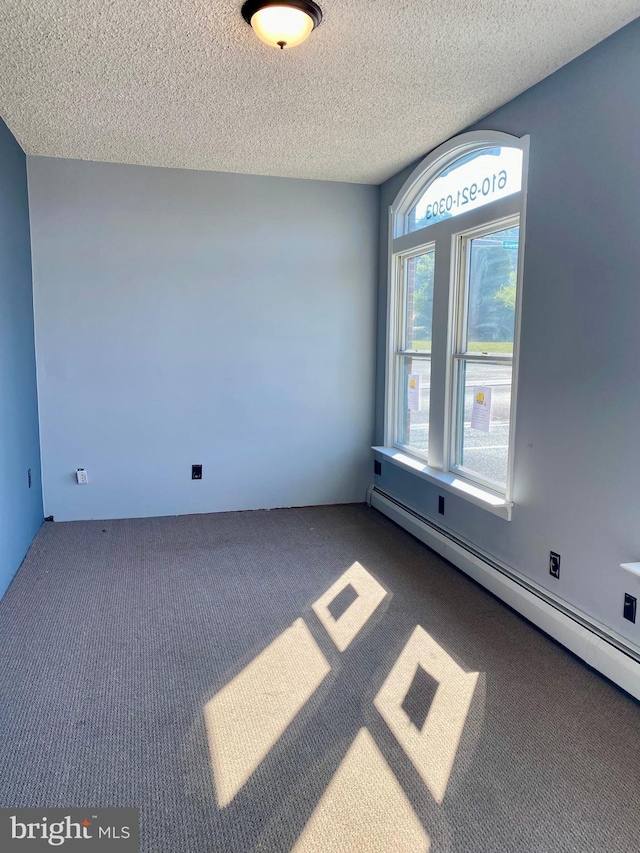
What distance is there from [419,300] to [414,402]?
2.44 ft

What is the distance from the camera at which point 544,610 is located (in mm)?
2756

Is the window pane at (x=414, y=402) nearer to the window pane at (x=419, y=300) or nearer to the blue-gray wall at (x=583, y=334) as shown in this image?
the window pane at (x=419, y=300)

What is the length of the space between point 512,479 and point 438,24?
209 cm

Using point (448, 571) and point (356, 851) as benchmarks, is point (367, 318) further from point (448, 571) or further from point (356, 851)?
point (356, 851)

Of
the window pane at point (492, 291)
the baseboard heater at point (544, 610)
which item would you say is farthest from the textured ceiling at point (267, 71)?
the baseboard heater at point (544, 610)

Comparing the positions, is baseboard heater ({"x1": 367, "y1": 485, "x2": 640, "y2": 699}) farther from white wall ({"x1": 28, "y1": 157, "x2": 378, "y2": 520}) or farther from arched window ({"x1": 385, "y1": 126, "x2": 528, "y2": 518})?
white wall ({"x1": 28, "y1": 157, "x2": 378, "y2": 520})

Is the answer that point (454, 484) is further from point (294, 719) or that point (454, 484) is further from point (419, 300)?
point (294, 719)

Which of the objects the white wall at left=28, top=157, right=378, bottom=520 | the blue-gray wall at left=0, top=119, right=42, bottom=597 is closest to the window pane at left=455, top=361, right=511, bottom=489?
the white wall at left=28, top=157, right=378, bottom=520

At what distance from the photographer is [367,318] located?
4.79 meters

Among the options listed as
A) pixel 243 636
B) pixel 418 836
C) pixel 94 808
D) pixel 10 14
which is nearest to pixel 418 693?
pixel 418 836

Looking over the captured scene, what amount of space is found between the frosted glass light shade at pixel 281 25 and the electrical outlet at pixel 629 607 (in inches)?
99.4

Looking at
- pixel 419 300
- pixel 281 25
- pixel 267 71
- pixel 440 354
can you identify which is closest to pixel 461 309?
pixel 440 354

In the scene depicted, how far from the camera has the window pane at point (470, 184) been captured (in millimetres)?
3104

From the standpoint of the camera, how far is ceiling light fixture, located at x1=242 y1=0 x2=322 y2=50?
209cm
